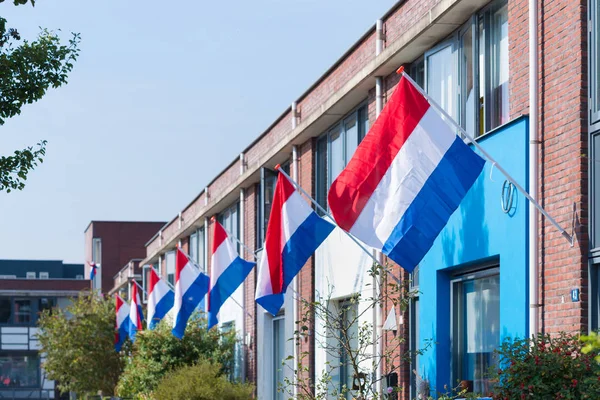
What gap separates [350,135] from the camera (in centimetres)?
2011

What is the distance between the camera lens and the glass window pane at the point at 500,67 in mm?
13484

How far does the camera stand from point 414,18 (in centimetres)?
1623

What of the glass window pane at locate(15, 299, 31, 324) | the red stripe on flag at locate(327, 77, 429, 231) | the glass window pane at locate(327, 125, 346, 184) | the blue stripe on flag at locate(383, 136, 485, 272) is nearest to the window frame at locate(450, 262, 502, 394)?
the blue stripe on flag at locate(383, 136, 485, 272)

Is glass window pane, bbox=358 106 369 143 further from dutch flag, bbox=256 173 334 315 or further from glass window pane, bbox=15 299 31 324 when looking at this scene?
glass window pane, bbox=15 299 31 324

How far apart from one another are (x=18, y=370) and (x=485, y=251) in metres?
61.7

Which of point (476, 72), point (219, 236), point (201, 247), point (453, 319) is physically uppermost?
point (476, 72)

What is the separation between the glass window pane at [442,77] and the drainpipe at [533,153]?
2.87 m

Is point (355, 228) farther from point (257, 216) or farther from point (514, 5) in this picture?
point (257, 216)

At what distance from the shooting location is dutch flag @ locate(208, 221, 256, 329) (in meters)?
21.8

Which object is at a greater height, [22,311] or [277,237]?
[277,237]

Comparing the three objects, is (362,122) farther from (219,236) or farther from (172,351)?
(172,351)

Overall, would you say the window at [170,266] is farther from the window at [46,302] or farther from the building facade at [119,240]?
the window at [46,302]

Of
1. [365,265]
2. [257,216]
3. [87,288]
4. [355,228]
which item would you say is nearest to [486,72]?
[355,228]

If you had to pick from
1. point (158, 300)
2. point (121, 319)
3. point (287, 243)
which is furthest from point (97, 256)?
point (287, 243)
